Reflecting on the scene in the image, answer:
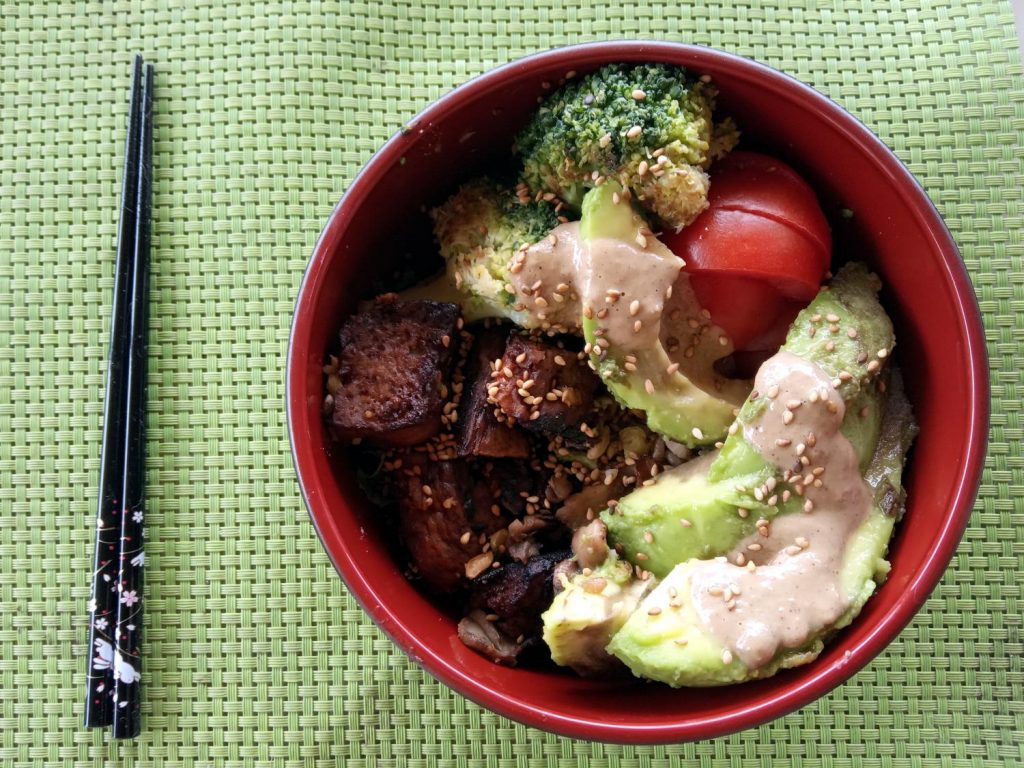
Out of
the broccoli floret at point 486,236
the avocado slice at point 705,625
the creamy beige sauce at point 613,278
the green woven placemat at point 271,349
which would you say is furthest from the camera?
the green woven placemat at point 271,349

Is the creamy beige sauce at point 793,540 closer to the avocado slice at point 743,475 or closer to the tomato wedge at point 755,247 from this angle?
the avocado slice at point 743,475

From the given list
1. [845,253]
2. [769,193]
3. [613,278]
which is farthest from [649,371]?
[845,253]

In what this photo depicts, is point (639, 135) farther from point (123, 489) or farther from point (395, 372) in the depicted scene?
point (123, 489)

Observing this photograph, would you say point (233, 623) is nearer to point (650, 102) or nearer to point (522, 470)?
point (522, 470)

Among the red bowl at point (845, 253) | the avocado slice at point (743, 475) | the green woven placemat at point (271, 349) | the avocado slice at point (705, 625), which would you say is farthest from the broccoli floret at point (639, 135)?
the avocado slice at point (705, 625)

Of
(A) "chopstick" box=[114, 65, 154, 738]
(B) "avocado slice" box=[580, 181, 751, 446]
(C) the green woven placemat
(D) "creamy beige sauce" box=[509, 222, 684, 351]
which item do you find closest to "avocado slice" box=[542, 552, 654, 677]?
(B) "avocado slice" box=[580, 181, 751, 446]

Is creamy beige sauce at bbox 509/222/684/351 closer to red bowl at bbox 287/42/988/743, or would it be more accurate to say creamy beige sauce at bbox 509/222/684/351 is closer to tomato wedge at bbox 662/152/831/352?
tomato wedge at bbox 662/152/831/352
